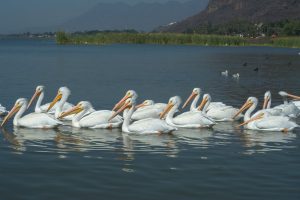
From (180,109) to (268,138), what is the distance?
4.64m

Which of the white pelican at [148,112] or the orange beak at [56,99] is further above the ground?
the orange beak at [56,99]

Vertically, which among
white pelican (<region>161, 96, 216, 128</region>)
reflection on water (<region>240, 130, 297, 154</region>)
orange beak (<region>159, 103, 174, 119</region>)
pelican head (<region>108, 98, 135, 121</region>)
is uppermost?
pelican head (<region>108, 98, 135, 121</region>)

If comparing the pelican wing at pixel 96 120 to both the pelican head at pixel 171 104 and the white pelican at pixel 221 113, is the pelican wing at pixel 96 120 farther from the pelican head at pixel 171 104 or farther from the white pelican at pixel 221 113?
the white pelican at pixel 221 113

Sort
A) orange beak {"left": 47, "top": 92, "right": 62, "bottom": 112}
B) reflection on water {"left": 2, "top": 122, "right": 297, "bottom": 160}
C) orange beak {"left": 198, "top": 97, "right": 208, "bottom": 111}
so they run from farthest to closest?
orange beak {"left": 198, "top": 97, "right": 208, "bottom": 111} < orange beak {"left": 47, "top": 92, "right": 62, "bottom": 112} < reflection on water {"left": 2, "top": 122, "right": 297, "bottom": 160}

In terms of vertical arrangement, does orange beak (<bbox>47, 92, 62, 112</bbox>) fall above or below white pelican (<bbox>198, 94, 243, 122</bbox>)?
above

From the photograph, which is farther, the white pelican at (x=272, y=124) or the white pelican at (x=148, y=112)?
the white pelican at (x=148, y=112)

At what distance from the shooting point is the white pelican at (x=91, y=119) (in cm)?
1271

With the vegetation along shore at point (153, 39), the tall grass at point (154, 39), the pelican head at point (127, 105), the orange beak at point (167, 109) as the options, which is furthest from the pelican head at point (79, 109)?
the tall grass at point (154, 39)

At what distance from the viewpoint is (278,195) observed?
26.1 ft

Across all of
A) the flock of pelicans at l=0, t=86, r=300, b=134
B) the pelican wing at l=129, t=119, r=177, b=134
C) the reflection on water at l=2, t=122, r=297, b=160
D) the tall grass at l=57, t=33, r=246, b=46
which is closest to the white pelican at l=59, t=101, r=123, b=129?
the flock of pelicans at l=0, t=86, r=300, b=134

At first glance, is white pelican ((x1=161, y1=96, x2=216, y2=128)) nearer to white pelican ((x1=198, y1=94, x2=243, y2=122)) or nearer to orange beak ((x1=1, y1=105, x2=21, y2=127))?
white pelican ((x1=198, y1=94, x2=243, y2=122))

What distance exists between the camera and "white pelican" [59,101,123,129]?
41.7 feet

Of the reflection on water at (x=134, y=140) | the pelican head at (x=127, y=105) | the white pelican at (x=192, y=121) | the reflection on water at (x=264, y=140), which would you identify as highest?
the pelican head at (x=127, y=105)

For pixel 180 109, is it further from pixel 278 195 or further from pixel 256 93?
pixel 278 195
